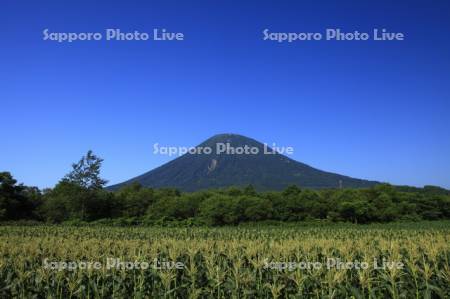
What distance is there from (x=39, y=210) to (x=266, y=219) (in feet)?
156

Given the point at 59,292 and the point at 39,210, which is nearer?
the point at 59,292

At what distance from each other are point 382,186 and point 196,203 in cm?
4909

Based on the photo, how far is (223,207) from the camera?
85.6 m

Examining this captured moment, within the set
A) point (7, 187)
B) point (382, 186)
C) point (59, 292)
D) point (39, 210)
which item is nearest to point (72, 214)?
point (39, 210)

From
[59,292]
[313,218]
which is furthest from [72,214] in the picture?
[59,292]

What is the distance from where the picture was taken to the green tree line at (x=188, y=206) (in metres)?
84.2

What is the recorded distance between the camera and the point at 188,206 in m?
97.0

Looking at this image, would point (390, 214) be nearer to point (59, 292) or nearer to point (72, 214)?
point (72, 214)

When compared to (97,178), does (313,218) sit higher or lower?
lower

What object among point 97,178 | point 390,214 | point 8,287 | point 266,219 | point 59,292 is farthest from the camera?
point 97,178

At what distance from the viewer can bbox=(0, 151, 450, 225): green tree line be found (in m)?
84.2

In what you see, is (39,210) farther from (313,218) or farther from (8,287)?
(8,287)

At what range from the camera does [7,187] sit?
8025cm

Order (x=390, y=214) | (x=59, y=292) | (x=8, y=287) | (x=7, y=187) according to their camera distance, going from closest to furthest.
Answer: (x=8, y=287)
(x=59, y=292)
(x=7, y=187)
(x=390, y=214)
